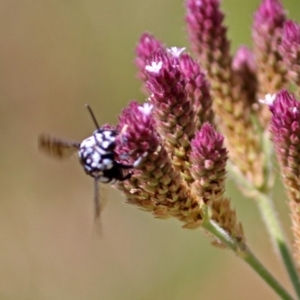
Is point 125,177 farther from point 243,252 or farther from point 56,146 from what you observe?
point 243,252

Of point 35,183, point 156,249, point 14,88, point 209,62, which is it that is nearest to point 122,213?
point 156,249

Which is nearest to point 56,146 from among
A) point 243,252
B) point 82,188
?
point 243,252

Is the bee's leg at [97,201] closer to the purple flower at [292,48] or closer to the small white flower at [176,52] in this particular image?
the small white flower at [176,52]

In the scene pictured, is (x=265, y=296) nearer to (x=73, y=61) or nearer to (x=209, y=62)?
(x=209, y=62)

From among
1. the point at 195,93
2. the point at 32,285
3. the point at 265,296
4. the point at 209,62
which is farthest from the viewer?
the point at 32,285

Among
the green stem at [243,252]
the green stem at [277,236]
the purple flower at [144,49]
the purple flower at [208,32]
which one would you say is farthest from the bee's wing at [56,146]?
the green stem at [277,236]

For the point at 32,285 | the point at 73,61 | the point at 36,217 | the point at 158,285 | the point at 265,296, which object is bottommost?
the point at 265,296
